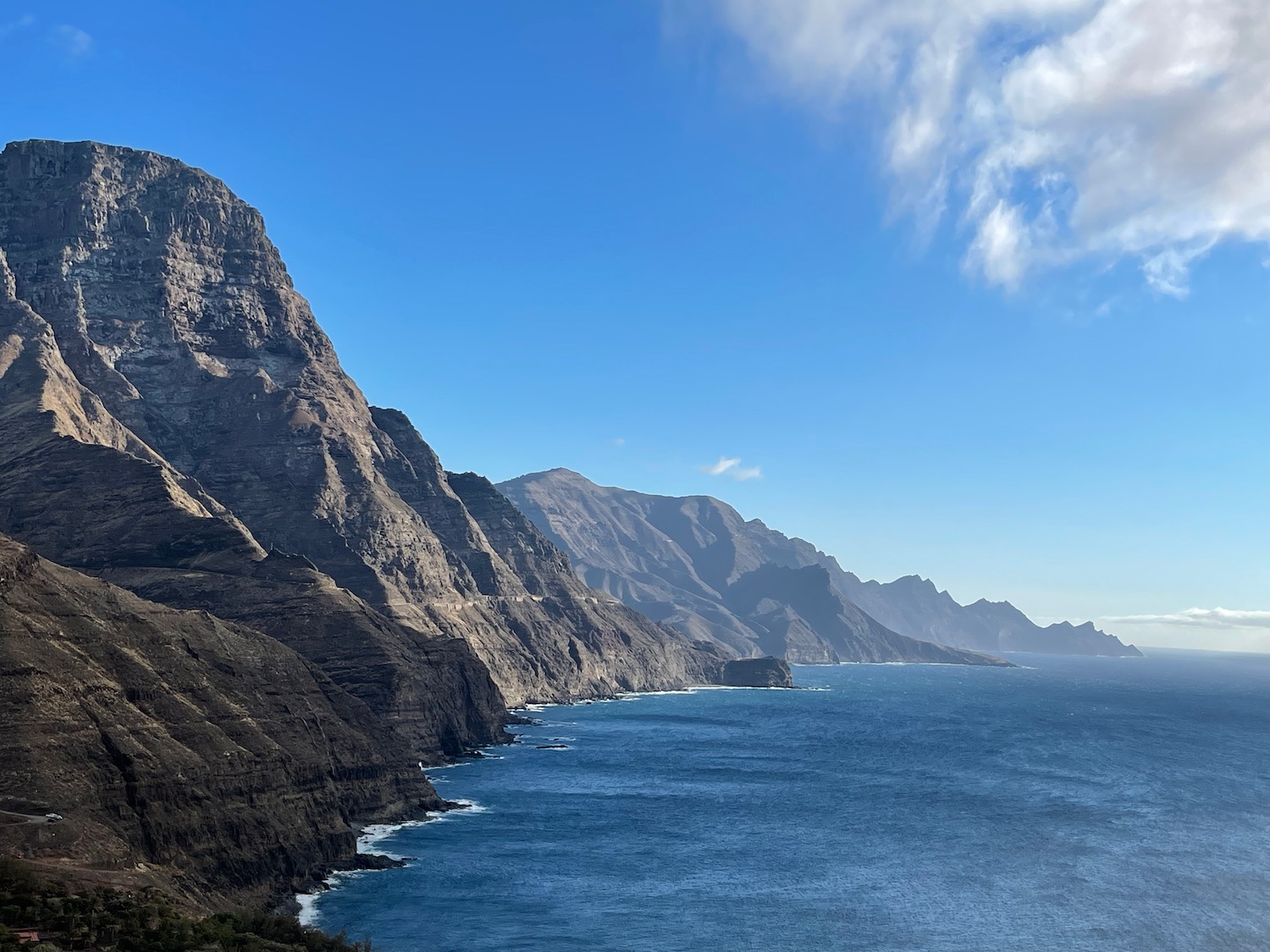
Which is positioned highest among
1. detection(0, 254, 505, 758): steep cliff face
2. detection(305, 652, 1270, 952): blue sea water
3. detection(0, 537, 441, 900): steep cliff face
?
detection(0, 254, 505, 758): steep cliff face

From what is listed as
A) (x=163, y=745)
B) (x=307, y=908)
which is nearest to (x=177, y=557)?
(x=163, y=745)

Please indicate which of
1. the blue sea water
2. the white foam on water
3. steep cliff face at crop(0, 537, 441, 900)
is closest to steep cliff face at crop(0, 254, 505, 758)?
the blue sea water

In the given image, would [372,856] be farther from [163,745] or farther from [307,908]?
[163,745]

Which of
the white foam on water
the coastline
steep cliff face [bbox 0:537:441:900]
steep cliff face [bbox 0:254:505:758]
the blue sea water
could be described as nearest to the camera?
steep cliff face [bbox 0:537:441:900]

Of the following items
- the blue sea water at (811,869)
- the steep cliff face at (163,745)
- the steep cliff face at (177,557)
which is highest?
the steep cliff face at (177,557)

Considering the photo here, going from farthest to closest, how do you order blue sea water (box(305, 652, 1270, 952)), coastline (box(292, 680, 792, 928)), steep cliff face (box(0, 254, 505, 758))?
1. steep cliff face (box(0, 254, 505, 758))
2. blue sea water (box(305, 652, 1270, 952))
3. coastline (box(292, 680, 792, 928))

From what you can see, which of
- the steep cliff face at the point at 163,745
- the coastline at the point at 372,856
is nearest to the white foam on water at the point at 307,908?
the coastline at the point at 372,856

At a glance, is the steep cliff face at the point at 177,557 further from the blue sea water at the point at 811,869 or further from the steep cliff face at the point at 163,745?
the steep cliff face at the point at 163,745

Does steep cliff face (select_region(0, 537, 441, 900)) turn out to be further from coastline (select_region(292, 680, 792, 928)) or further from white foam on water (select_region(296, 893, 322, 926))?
white foam on water (select_region(296, 893, 322, 926))
